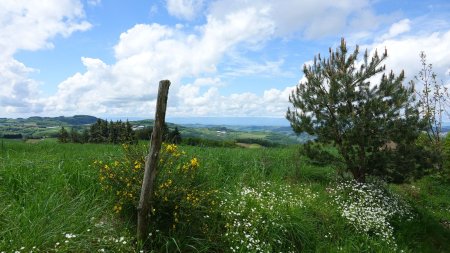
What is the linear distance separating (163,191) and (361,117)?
21.8 ft

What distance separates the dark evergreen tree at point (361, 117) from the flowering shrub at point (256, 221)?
10.9 ft

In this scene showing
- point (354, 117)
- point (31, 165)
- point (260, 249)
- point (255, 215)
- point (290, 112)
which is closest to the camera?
point (260, 249)

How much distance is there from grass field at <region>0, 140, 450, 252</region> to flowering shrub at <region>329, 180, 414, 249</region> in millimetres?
104

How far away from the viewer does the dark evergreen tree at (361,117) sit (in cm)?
1076

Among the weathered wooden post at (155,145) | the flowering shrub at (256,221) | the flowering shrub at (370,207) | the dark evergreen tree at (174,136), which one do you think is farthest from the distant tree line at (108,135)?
the flowering shrub at (370,207)

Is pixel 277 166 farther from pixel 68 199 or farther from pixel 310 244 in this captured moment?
pixel 68 199

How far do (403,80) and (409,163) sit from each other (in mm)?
2586

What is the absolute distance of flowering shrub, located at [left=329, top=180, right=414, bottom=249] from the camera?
914cm

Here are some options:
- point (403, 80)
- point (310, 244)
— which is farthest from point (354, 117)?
point (310, 244)

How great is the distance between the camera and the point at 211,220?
7.62m

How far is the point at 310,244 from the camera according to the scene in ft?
25.9

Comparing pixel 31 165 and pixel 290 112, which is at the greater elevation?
pixel 290 112

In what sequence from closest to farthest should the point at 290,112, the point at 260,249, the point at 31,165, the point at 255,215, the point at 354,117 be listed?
1. the point at 260,249
2. the point at 255,215
3. the point at 31,165
4. the point at 354,117
5. the point at 290,112

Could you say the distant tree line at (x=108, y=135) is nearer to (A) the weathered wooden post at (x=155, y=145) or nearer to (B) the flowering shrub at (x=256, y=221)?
(A) the weathered wooden post at (x=155, y=145)
